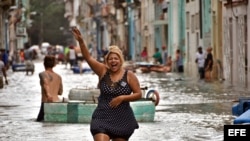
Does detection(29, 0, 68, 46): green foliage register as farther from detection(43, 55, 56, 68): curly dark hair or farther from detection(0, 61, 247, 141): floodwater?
detection(43, 55, 56, 68): curly dark hair

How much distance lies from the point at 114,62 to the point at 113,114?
2.10 ft

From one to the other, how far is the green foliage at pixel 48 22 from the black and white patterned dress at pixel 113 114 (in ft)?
501

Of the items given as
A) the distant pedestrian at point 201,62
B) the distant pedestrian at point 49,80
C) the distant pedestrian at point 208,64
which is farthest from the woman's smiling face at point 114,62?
the distant pedestrian at point 201,62

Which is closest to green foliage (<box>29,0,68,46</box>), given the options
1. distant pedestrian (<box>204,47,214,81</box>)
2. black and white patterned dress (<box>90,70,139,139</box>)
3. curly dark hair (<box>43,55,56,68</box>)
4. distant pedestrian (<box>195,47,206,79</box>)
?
distant pedestrian (<box>195,47,206,79</box>)

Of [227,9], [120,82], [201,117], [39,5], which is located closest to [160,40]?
[227,9]

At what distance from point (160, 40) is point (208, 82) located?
3295cm

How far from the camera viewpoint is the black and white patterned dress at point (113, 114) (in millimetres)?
12422

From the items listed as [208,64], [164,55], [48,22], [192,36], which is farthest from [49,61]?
[48,22]

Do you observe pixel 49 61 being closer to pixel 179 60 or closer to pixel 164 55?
pixel 179 60

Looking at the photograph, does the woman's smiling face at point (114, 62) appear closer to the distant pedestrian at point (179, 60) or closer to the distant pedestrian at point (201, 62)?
the distant pedestrian at point (201, 62)

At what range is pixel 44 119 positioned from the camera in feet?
72.3

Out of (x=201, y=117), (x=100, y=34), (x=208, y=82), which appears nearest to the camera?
(x=201, y=117)

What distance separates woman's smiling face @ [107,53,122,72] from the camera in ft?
40.6

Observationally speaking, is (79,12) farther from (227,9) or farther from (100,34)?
(227,9)
